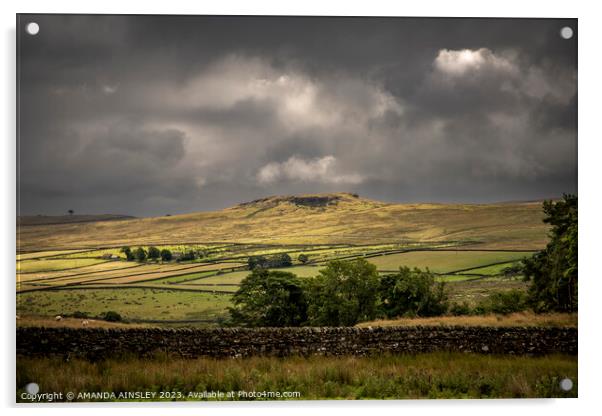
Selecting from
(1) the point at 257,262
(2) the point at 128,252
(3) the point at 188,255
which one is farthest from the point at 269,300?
(2) the point at 128,252

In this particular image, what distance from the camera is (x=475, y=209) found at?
25.9ft

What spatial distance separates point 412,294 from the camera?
793cm

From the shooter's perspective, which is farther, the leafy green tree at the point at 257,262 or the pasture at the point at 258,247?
the leafy green tree at the point at 257,262

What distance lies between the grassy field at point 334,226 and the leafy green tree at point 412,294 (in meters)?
0.62

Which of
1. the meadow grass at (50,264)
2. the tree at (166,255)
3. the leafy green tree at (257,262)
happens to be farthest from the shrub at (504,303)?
the meadow grass at (50,264)

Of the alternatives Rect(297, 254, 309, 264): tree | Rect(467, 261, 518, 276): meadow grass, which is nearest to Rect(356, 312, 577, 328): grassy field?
Rect(467, 261, 518, 276): meadow grass

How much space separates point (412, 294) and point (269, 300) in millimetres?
2288

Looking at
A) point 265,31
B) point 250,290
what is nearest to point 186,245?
point 250,290

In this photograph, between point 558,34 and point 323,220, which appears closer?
point 558,34

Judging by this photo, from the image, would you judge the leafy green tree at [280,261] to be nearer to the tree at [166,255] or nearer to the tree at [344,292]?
the tree at [344,292]

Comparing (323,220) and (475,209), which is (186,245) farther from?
(475,209)

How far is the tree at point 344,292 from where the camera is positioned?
25.4 feet

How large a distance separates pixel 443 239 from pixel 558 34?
345cm

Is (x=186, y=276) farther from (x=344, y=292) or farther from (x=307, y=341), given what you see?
(x=344, y=292)
